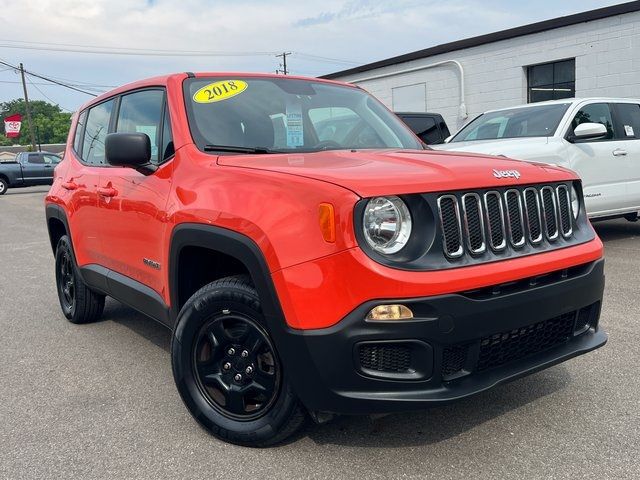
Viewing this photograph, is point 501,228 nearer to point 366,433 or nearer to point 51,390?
point 366,433

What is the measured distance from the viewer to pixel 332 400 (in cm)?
238

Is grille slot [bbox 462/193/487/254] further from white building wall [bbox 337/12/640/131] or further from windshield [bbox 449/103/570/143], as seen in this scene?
white building wall [bbox 337/12/640/131]

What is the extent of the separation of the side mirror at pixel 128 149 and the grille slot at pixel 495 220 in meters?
1.79

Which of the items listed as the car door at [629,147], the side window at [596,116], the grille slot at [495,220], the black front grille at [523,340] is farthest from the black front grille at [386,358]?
the car door at [629,147]

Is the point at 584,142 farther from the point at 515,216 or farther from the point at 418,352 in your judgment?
the point at 418,352

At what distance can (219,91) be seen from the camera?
348cm

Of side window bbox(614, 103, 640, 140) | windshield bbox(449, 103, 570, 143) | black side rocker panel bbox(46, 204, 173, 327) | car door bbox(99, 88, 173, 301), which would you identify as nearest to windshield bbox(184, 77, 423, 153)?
car door bbox(99, 88, 173, 301)

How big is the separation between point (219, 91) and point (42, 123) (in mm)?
110196

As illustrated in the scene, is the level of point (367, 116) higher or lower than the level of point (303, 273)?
higher

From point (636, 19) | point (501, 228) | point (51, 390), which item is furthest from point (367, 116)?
point (636, 19)

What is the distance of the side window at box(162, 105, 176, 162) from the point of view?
3319 millimetres

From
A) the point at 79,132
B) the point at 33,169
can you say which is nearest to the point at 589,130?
the point at 79,132

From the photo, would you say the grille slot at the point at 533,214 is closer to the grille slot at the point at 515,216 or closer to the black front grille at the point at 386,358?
the grille slot at the point at 515,216

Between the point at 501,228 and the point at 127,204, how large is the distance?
220 cm
